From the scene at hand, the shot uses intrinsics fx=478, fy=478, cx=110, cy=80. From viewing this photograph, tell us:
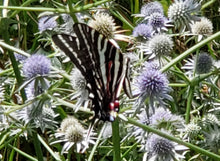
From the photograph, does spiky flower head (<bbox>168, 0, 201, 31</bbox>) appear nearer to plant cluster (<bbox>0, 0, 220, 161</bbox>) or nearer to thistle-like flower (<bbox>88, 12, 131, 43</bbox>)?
plant cluster (<bbox>0, 0, 220, 161</bbox>)

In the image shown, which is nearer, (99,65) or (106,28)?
(99,65)

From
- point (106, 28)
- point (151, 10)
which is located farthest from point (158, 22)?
point (106, 28)

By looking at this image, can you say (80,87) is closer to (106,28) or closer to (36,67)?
(36,67)

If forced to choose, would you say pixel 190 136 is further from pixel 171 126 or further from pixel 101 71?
pixel 101 71

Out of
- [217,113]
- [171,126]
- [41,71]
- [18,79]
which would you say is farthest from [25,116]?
[217,113]

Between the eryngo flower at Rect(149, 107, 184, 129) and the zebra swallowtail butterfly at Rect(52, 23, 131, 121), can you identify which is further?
the eryngo flower at Rect(149, 107, 184, 129)

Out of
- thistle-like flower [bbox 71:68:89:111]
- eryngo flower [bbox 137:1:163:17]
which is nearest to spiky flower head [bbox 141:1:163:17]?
eryngo flower [bbox 137:1:163:17]

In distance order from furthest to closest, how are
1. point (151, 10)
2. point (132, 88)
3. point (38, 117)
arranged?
point (151, 10), point (38, 117), point (132, 88)
